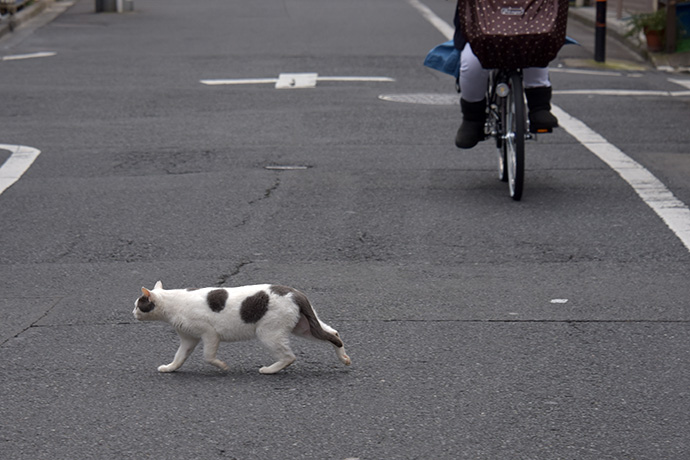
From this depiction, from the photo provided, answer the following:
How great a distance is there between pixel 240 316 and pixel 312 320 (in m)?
0.29

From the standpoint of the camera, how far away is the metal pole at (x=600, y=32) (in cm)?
1788

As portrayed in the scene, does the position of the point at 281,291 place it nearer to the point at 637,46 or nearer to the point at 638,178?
the point at 638,178

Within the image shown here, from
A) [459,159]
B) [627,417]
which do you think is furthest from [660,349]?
[459,159]

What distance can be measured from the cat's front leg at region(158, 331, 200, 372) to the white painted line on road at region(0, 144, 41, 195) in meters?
4.65

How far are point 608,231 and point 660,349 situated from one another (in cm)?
254

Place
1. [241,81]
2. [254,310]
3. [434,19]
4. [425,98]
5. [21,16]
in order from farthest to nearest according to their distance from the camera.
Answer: [21,16], [434,19], [241,81], [425,98], [254,310]

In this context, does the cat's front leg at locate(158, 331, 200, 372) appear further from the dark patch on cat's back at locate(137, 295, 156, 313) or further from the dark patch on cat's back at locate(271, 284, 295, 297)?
the dark patch on cat's back at locate(271, 284, 295, 297)

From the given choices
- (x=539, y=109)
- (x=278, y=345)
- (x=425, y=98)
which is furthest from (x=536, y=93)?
(x=425, y=98)

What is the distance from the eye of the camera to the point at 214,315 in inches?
192

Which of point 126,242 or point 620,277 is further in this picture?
point 126,242

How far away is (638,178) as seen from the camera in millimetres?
9375

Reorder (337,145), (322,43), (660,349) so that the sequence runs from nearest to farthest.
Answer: (660,349), (337,145), (322,43)

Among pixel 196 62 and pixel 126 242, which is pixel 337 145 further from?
pixel 196 62

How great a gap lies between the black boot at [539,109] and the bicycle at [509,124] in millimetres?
42
